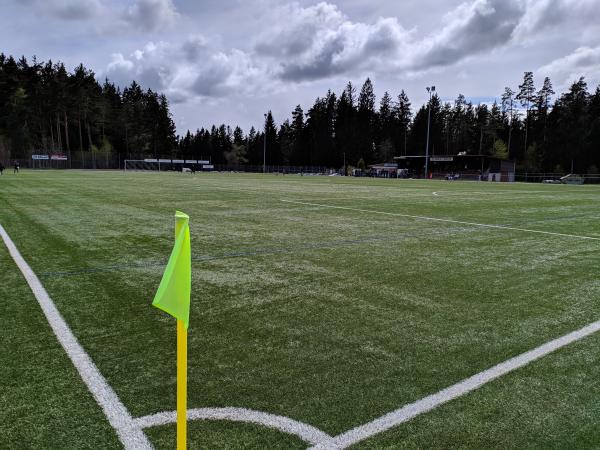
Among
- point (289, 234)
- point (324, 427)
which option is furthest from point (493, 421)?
point (289, 234)

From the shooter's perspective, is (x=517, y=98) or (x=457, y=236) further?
(x=517, y=98)

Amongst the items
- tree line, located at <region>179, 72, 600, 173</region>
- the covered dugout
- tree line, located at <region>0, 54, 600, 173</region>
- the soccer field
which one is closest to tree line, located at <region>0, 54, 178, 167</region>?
tree line, located at <region>0, 54, 600, 173</region>

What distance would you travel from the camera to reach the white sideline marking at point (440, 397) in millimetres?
2443

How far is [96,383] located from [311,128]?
411ft

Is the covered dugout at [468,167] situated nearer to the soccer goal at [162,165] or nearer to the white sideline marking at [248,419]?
the soccer goal at [162,165]

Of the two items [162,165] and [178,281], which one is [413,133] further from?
[178,281]

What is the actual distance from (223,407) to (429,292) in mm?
3263

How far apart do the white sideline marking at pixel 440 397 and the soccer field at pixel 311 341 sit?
26mm

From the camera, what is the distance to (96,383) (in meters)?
2.96

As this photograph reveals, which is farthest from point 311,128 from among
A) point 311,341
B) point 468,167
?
point 311,341

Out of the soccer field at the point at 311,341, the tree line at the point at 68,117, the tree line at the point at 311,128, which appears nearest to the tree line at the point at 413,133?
the tree line at the point at 311,128

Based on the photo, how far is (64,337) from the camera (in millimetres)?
3719

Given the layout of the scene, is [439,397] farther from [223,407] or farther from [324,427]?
[223,407]

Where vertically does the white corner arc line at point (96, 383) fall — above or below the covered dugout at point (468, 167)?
below
